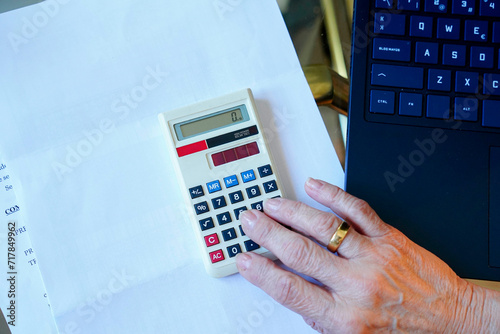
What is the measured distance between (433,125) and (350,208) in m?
0.13

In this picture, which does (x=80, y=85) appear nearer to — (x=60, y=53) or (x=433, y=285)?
(x=60, y=53)

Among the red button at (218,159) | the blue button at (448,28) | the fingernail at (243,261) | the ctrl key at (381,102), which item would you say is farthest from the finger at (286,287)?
the blue button at (448,28)

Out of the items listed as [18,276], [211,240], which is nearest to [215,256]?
[211,240]

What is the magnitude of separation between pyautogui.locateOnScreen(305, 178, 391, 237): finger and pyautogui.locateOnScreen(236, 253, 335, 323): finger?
0.08m

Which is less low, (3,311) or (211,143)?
(211,143)

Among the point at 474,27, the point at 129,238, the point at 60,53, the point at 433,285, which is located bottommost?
the point at 433,285

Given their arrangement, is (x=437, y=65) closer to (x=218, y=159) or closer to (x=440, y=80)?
(x=440, y=80)

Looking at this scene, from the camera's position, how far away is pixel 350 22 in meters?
0.57

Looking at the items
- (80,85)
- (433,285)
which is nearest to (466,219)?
(433,285)

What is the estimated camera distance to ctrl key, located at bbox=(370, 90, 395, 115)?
1.65 ft

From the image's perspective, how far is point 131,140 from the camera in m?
0.53

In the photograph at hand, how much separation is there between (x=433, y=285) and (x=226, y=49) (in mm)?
360

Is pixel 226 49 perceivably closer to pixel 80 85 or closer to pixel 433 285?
pixel 80 85

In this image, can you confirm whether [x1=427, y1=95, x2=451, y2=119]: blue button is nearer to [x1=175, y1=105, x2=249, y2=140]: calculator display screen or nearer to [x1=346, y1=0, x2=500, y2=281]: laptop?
[x1=346, y1=0, x2=500, y2=281]: laptop
